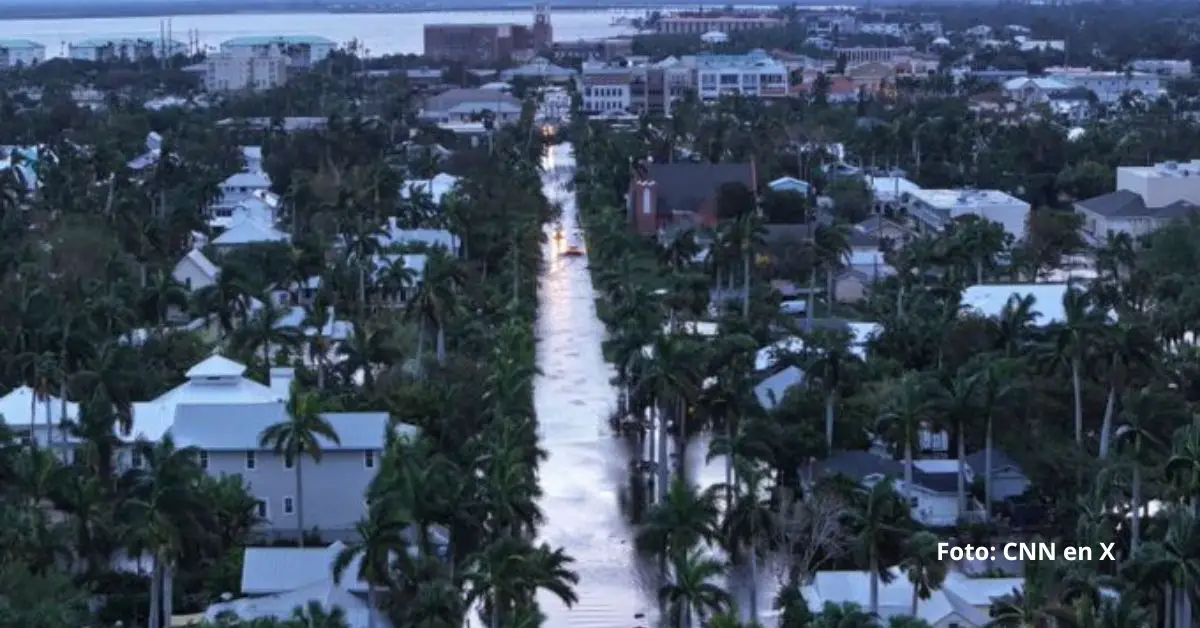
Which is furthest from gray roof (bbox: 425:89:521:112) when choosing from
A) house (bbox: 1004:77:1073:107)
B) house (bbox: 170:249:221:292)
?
house (bbox: 170:249:221:292)

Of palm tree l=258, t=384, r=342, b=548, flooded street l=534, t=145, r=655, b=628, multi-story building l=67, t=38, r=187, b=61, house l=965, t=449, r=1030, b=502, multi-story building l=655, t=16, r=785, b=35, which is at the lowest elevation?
flooded street l=534, t=145, r=655, b=628

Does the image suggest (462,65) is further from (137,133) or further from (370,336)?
(370,336)

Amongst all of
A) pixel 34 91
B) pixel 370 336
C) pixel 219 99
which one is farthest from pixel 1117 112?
pixel 370 336

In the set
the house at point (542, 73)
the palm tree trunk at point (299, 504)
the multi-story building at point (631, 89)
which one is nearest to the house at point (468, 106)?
the multi-story building at point (631, 89)

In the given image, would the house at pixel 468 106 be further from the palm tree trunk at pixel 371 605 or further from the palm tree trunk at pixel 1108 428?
the palm tree trunk at pixel 371 605

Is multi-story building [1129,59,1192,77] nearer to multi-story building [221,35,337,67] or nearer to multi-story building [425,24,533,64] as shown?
multi-story building [425,24,533,64]

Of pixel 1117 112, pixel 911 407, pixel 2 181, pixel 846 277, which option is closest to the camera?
pixel 911 407

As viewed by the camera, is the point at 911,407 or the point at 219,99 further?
the point at 219,99
